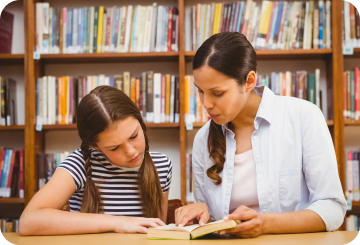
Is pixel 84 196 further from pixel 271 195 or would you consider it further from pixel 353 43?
pixel 353 43

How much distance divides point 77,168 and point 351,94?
1774 mm

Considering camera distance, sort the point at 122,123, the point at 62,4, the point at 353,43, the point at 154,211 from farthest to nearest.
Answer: the point at 62,4, the point at 353,43, the point at 154,211, the point at 122,123

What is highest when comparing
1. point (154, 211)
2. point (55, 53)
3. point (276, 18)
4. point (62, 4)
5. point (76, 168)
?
point (62, 4)

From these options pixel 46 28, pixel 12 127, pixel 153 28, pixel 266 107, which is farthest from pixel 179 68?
pixel 12 127

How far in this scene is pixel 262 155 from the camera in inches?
48.6

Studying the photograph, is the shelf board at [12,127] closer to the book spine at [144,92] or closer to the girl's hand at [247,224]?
the book spine at [144,92]

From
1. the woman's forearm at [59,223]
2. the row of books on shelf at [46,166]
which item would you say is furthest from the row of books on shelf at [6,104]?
the woman's forearm at [59,223]

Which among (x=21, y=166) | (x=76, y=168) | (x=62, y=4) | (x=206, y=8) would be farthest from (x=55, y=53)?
(x=76, y=168)

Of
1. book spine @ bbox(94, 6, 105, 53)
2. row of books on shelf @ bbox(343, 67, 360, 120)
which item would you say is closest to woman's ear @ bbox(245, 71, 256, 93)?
row of books on shelf @ bbox(343, 67, 360, 120)

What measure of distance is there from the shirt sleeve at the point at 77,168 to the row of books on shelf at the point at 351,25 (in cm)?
181

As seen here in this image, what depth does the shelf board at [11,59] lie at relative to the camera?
2.26m

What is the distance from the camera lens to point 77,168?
1.21m

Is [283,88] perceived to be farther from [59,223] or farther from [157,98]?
[59,223]

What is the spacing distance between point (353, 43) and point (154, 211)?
5.56 feet
